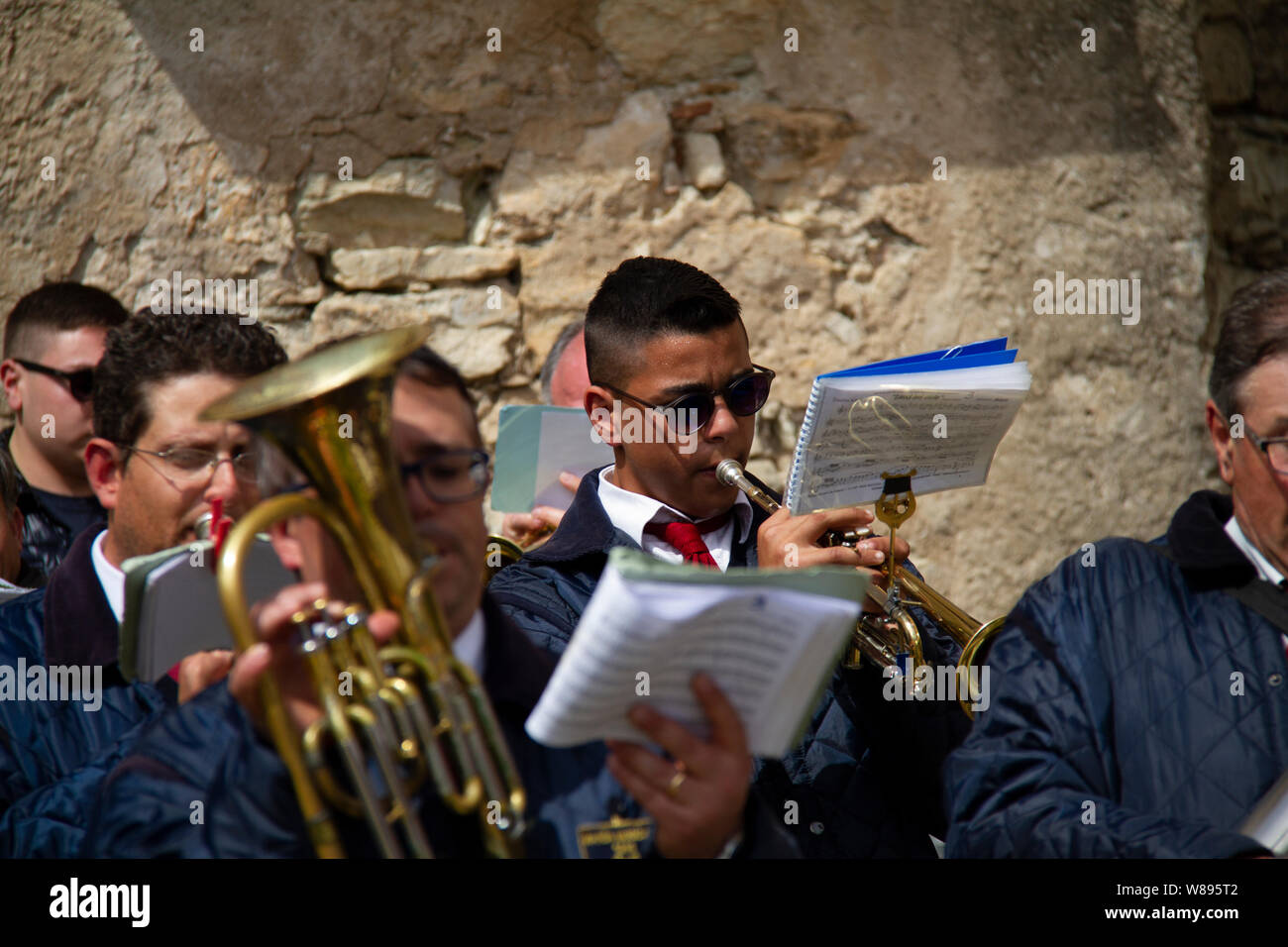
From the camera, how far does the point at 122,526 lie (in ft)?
9.37

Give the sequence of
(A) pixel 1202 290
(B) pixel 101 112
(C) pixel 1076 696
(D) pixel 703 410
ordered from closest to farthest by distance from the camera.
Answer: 1. (C) pixel 1076 696
2. (D) pixel 703 410
3. (B) pixel 101 112
4. (A) pixel 1202 290

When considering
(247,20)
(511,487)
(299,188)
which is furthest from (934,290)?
(247,20)

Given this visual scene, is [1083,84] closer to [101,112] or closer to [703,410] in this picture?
[703,410]

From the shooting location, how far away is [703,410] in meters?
3.28

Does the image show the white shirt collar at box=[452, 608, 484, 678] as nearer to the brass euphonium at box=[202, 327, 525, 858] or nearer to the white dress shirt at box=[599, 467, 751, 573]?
the brass euphonium at box=[202, 327, 525, 858]

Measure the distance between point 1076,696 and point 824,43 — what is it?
352cm

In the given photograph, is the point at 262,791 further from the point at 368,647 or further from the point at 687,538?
the point at 687,538

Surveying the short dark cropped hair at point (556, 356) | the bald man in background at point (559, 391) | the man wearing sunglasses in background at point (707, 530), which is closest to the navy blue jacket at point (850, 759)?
the man wearing sunglasses in background at point (707, 530)

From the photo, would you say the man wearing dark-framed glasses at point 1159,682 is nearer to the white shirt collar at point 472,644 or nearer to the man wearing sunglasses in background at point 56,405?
the white shirt collar at point 472,644

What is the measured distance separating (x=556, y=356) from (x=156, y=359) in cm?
193

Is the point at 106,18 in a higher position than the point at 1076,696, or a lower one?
higher

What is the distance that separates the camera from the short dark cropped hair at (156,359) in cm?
292

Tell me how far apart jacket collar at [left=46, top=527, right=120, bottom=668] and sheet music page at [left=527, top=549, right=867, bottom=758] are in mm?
1305
